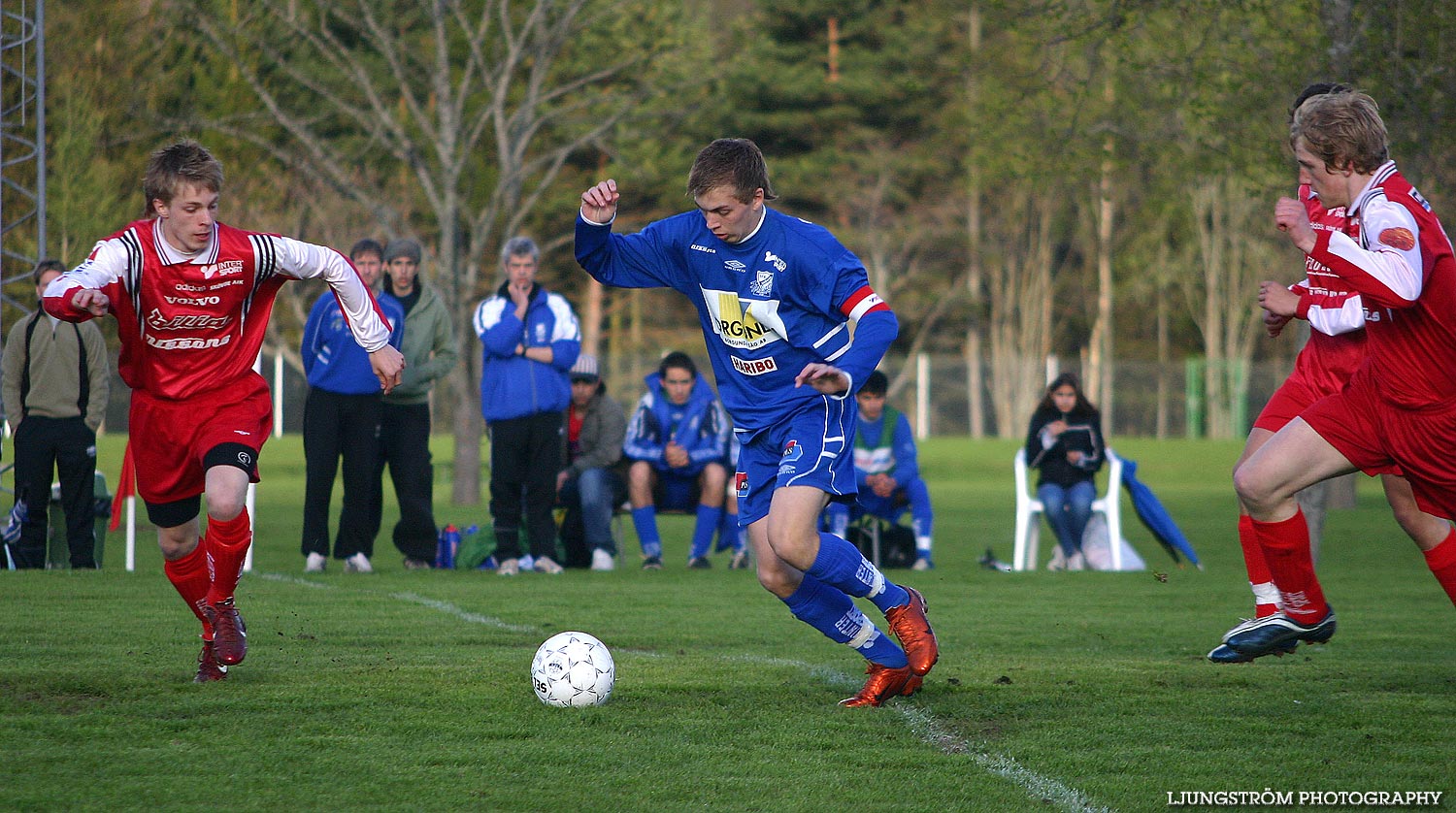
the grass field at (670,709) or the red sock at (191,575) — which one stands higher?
the red sock at (191,575)

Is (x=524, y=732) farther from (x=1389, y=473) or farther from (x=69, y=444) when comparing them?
(x=69, y=444)

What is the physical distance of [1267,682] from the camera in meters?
6.29

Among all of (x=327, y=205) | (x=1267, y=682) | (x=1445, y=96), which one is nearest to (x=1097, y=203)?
(x=327, y=205)

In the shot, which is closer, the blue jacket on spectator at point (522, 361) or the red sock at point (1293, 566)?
the red sock at point (1293, 566)

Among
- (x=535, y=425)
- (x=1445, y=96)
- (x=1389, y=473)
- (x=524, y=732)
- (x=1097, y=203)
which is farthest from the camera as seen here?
(x=1097, y=203)

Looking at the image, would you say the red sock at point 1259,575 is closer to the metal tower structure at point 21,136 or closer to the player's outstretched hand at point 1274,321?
the player's outstretched hand at point 1274,321

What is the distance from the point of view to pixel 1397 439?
5.33 metres

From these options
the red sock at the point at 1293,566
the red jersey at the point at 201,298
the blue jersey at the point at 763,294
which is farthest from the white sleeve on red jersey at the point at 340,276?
the red sock at the point at 1293,566

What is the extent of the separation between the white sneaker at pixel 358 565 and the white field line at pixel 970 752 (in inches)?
183

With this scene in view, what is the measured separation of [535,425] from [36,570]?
3.48 meters

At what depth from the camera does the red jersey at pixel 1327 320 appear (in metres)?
5.86

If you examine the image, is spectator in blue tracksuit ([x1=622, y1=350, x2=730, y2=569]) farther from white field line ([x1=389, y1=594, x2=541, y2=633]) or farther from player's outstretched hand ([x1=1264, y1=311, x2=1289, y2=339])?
player's outstretched hand ([x1=1264, y1=311, x2=1289, y2=339])

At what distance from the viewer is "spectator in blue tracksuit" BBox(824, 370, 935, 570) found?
1251cm

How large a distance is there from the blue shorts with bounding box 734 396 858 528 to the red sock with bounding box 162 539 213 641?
225 cm
